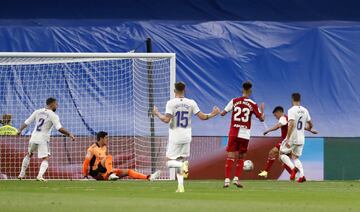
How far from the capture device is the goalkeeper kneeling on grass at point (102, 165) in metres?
23.5

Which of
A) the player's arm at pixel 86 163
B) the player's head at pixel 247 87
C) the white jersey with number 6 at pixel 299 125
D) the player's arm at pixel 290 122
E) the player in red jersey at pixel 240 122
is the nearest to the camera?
the player's head at pixel 247 87

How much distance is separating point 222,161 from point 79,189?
→ 8150mm

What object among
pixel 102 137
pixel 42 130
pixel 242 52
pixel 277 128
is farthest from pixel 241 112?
pixel 242 52

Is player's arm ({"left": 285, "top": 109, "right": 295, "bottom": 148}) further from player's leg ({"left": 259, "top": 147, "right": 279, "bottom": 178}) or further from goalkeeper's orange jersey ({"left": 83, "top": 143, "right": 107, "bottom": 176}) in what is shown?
goalkeeper's orange jersey ({"left": 83, "top": 143, "right": 107, "bottom": 176})

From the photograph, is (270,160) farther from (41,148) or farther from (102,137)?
(41,148)

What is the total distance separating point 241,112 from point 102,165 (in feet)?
16.9

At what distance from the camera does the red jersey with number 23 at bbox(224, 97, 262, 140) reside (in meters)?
19.5

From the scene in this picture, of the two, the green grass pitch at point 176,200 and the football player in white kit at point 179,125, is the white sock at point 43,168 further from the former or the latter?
the football player in white kit at point 179,125

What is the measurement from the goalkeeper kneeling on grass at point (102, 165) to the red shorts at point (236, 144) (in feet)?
13.7

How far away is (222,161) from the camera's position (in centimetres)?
2578

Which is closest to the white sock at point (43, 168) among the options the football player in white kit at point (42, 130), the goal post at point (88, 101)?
the football player in white kit at point (42, 130)

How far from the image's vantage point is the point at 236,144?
19.6m
